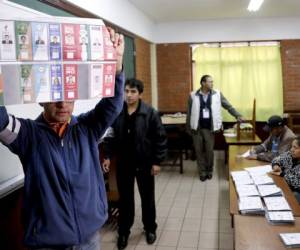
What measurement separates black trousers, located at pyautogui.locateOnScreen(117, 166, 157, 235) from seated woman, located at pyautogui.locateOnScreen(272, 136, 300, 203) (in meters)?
1.13

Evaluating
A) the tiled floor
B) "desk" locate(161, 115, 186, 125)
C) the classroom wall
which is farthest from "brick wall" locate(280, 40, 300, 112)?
the tiled floor

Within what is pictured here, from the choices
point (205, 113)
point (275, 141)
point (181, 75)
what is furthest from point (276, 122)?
point (181, 75)

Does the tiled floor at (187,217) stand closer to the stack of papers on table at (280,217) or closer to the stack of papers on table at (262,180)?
the stack of papers on table at (262,180)

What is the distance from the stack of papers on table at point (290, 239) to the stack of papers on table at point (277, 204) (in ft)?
1.18

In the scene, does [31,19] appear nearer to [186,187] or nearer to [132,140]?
[132,140]

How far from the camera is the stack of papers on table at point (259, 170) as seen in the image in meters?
3.31

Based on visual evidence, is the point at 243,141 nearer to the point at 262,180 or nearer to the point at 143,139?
the point at 262,180

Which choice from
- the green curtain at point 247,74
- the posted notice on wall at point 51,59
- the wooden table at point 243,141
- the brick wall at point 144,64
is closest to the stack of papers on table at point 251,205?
the posted notice on wall at point 51,59

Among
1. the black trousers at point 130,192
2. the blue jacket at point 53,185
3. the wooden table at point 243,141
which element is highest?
the blue jacket at point 53,185

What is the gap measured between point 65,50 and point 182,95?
6.17m

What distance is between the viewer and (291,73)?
281 inches

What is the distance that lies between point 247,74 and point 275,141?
3.45 metres

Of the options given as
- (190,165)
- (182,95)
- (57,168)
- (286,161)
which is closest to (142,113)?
(286,161)

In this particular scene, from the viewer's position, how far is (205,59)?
24.0ft
